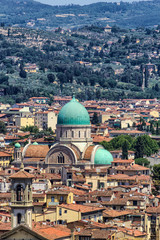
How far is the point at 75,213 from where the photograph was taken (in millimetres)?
63625

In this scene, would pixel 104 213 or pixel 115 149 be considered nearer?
pixel 104 213

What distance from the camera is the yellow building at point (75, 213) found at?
63406mm

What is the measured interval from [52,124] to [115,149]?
52.6 meters

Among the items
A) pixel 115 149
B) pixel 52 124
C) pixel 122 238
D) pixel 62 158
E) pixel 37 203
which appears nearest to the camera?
pixel 122 238

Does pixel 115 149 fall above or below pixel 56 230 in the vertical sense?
below

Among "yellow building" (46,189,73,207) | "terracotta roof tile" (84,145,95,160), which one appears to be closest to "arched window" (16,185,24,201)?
"yellow building" (46,189,73,207)

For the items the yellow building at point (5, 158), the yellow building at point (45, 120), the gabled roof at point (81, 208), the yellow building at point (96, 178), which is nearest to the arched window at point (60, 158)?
the yellow building at point (96, 178)

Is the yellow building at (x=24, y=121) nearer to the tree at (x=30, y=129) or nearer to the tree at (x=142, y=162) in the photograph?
the tree at (x=30, y=129)

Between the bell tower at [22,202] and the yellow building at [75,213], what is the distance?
73.1ft

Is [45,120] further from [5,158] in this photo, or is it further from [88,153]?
[88,153]

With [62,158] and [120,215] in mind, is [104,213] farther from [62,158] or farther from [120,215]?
[62,158]

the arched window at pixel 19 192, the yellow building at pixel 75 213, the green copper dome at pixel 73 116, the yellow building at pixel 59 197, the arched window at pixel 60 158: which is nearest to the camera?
the arched window at pixel 19 192

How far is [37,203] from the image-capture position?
70.2 metres

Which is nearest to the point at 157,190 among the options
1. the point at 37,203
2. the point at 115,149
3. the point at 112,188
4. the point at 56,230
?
the point at 112,188
